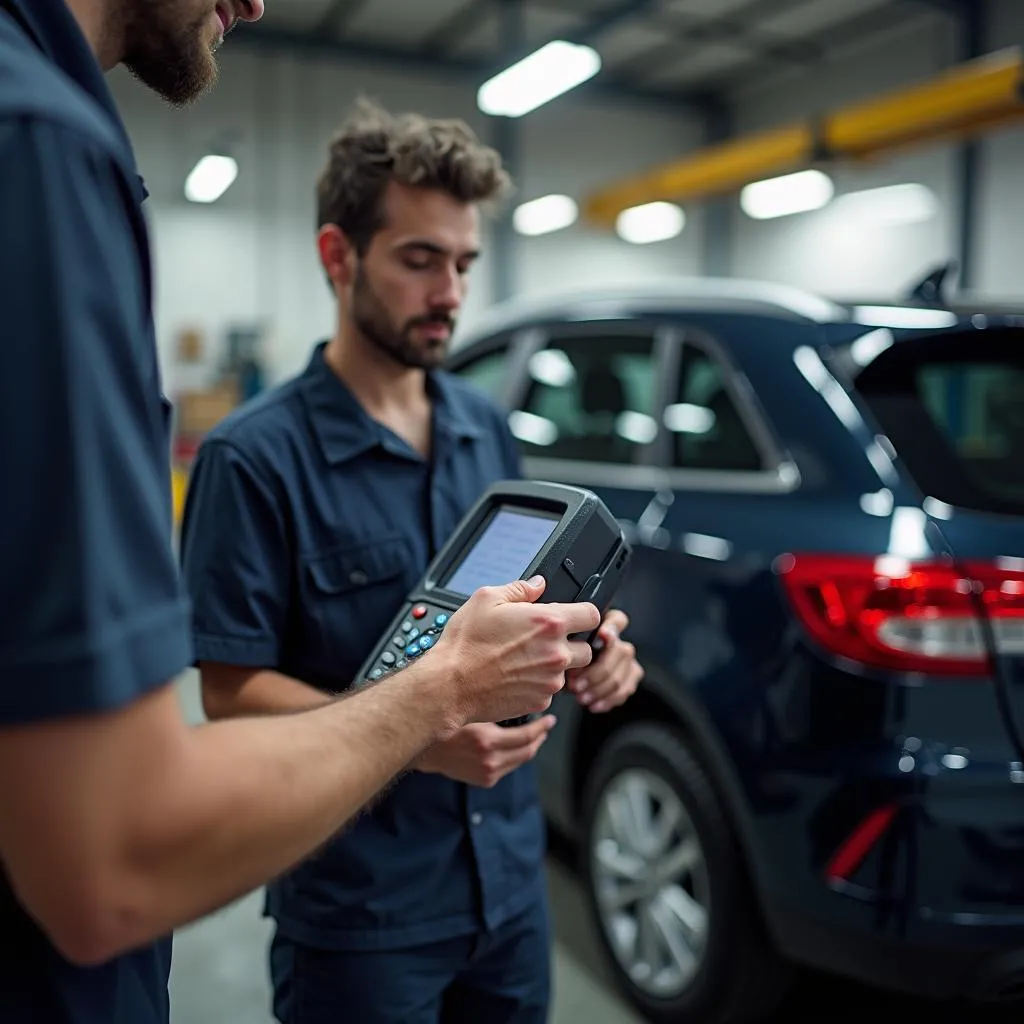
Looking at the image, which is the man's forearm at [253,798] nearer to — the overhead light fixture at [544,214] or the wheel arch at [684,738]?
the wheel arch at [684,738]

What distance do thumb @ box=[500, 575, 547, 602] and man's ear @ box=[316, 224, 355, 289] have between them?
30.2 inches

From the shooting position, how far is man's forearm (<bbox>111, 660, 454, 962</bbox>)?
59 cm

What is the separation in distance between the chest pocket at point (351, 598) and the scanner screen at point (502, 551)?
16 cm

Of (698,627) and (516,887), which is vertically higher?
A: (698,627)

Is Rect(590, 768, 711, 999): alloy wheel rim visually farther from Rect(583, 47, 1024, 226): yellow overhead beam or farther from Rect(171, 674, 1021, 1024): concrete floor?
Rect(583, 47, 1024, 226): yellow overhead beam

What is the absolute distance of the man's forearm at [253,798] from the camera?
592 mm

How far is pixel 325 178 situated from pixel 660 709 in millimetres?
1401

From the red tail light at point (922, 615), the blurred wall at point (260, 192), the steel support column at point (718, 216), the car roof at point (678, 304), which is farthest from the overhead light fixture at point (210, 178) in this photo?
the red tail light at point (922, 615)

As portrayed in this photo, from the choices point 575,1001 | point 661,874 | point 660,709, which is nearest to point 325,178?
point 660,709

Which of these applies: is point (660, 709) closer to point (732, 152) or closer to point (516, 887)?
point (516, 887)

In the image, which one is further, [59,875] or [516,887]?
[516,887]

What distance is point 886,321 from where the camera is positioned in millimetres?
2139

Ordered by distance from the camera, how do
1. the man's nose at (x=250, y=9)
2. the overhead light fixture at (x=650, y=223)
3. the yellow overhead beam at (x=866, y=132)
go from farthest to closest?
the overhead light fixture at (x=650, y=223) < the yellow overhead beam at (x=866, y=132) < the man's nose at (x=250, y=9)

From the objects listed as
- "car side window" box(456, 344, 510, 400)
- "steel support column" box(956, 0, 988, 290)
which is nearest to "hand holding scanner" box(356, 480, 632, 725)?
"car side window" box(456, 344, 510, 400)
